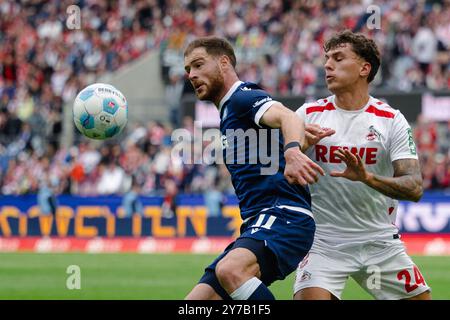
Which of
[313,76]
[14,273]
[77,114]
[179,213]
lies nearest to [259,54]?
[313,76]

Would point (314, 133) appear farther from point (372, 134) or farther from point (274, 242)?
point (274, 242)

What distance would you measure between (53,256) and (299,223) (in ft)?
42.5

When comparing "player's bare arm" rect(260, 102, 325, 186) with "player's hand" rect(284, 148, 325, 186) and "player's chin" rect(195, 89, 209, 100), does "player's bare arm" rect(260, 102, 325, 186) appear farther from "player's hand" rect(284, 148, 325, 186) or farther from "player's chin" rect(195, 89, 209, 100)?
"player's chin" rect(195, 89, 209, 100)

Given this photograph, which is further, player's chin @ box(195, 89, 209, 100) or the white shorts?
the white shorts

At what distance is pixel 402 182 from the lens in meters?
6.72

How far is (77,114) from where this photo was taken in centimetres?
781

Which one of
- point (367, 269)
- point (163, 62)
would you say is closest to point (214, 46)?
point (367, 269)

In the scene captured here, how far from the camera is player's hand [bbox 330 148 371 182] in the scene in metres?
6.46

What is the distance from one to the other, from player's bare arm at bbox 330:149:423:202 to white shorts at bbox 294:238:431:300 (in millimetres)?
580

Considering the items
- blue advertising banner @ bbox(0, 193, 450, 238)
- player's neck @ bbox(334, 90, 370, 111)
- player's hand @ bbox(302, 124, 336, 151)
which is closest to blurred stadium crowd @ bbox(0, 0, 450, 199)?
blue advertising banner @ bbox(0, 193, 450, 238)

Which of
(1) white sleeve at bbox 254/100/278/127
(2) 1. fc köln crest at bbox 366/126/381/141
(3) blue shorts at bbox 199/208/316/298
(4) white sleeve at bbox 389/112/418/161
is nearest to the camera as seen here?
(3) blue shorts at bbox 199/208/316/298

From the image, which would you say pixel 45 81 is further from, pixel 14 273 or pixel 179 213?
pixel 14 273

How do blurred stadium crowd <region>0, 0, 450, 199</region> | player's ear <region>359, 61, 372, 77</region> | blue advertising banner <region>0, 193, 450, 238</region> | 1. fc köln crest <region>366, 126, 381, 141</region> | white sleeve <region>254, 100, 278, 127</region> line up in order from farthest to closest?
blurred stadium crowd <region>0, 0, 450, 199</region> < blue advertising banner <region>0, 193, 450, 238</region> < player's ear <region>359, 61, 372, 77</region> < 1. fc köln crest <region>366, 126, 381, 141</region> < white sleeve <region>254, 100, 278, 127</region>

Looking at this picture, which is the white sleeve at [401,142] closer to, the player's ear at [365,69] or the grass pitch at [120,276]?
the player's ear at [365,69]
